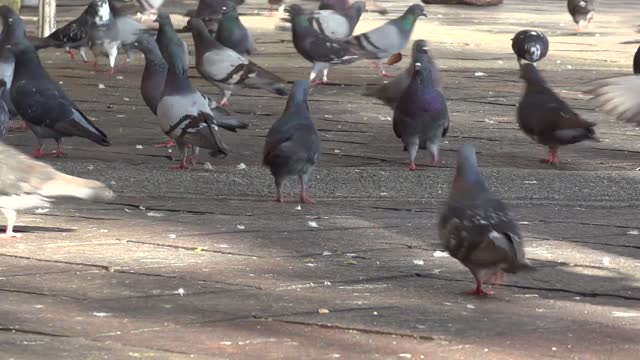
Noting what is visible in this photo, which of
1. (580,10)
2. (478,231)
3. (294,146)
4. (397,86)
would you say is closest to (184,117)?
(294,146)

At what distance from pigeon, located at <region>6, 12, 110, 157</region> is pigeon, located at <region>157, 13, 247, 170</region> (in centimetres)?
42

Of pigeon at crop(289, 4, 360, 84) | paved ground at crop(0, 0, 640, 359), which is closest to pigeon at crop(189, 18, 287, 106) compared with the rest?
paved ground at crop(0, 0, 640, 359)

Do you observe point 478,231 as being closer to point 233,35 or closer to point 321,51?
point 321,51

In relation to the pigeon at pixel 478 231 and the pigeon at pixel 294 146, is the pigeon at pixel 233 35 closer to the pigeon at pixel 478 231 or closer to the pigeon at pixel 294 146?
the pigeon at pixel 294 146

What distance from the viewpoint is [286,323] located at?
16.3 ft

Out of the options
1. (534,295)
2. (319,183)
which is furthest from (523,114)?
(534,295)

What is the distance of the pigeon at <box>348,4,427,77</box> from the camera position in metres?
13.5

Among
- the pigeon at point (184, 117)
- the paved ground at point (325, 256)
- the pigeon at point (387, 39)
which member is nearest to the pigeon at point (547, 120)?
the paved ground at point (325, 256)

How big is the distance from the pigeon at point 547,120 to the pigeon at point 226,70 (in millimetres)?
2377

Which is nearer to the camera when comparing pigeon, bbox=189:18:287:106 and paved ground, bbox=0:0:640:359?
paved ground, bbox=0:0:640:359

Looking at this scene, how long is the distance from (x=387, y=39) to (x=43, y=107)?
5134mm

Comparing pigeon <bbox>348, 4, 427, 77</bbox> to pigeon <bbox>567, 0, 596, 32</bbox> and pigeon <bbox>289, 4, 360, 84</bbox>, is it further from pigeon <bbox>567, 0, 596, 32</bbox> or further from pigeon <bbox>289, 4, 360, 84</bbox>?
pigeon <bbox>567, 0, 596, 32</bbox>

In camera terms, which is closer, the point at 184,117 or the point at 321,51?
the point at 184,117

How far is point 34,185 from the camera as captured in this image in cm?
620
